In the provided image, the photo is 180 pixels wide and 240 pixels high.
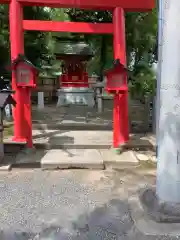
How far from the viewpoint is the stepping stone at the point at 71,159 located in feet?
18.6

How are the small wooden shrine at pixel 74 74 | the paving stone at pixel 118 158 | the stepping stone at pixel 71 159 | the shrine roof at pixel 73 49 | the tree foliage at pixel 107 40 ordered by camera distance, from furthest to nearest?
1. the shrine roof at pixel 73 49
2. the small wooden shrine at pixel 74 74
3. the tree foliage at pixel 107 40
4. the paving stone at pixel 118 158
5. the stepping stone at pixel 71 159

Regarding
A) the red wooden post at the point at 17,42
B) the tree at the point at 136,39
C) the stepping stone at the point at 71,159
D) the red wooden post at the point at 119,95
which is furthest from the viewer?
the tree at the point at 136,39

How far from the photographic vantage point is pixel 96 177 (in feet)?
17.3

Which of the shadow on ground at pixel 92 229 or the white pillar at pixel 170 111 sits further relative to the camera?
the white pillar at pixel 170 111

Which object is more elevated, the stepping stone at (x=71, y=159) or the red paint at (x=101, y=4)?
the red paint at (x=101, y=4)

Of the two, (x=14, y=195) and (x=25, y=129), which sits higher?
(x=25, y=129)

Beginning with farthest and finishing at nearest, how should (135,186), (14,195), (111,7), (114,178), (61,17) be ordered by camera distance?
(61,17) < (111,7) < (114,178) < (135,186) < (14,195)

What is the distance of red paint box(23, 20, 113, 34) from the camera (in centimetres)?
657

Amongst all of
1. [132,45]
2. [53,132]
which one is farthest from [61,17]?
[53,132]

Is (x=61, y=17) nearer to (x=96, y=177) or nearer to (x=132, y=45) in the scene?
(x=132, y=45)

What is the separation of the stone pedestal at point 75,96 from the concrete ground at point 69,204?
35.1 feet

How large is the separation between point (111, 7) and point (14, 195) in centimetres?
470

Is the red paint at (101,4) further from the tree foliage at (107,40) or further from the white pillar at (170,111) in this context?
the tree foliage at (107,40)

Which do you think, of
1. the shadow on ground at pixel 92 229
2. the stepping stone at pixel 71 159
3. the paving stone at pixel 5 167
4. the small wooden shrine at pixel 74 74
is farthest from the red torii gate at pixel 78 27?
the small wooden shrine at pixel 74 74
